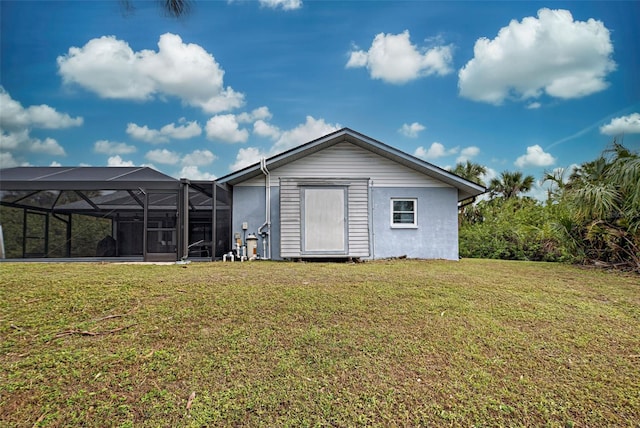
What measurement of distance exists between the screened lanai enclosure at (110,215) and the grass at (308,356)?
4.99 meters

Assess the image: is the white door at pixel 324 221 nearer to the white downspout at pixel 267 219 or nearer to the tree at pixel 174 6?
the white downspout at pixel 267 219

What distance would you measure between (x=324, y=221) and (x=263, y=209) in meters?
2.18

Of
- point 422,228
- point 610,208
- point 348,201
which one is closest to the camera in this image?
point 610,208

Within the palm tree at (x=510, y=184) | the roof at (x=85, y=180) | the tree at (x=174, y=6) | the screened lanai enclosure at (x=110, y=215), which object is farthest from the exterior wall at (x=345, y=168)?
the palm tree at (x=510, y=184)

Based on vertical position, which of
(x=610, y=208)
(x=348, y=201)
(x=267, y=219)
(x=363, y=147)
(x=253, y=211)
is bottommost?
(x=267, y=219)

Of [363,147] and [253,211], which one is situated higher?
[363,147]

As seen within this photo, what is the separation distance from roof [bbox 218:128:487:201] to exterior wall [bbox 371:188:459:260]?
0.62 meters

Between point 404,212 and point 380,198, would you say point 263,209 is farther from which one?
point 404,212

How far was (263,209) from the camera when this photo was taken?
11812 mm

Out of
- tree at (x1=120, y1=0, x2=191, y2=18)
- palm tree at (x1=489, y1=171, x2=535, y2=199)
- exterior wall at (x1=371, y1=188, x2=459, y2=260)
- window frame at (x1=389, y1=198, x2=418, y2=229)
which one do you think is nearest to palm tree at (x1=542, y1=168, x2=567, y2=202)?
exterior wall at (x1=371, y1=188, x2=459, y2=260)

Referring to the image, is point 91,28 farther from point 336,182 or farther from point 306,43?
point 336,182

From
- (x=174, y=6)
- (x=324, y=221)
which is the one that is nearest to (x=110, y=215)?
(x=324, y=221)

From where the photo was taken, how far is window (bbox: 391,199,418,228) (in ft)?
39.5

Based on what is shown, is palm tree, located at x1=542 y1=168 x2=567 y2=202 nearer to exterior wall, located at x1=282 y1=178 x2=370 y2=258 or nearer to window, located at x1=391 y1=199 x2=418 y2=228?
window, located at x1=391 y1=199 x2=418 y2=228
